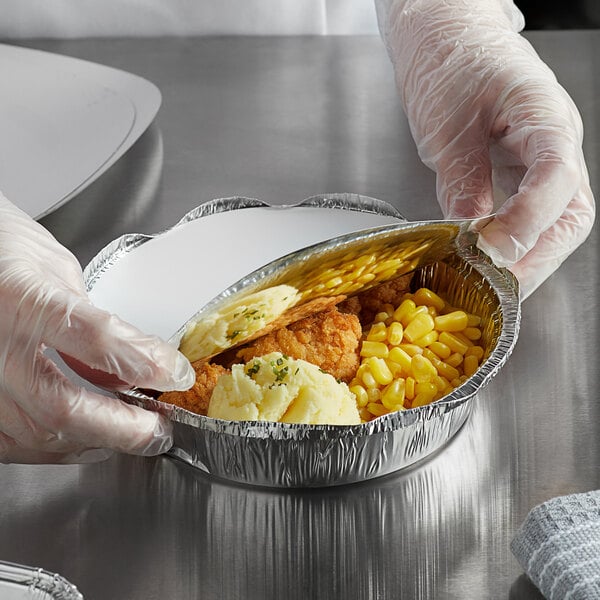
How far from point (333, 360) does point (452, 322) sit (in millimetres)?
148

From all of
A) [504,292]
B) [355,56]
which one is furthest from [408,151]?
[504,292]

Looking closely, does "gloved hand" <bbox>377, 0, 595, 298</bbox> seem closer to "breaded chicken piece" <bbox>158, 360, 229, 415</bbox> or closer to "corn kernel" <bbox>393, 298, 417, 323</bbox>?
"corn kernel" <bbox>393, 298, 417, 323</bbox>

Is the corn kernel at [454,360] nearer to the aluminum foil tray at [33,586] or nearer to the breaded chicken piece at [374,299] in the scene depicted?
the breaded chicken piece at [374,299]

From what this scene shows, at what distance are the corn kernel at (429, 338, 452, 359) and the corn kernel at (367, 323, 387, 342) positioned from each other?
0.19 ft

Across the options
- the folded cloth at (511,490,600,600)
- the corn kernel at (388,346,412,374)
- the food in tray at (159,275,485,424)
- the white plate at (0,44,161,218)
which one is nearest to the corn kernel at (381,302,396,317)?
the food in tray at (159,275,485,424)

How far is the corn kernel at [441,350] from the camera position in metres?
1.03

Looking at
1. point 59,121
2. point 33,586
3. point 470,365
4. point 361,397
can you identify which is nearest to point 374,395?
point 361,397

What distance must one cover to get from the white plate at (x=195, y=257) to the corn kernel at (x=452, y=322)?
0.73 ft

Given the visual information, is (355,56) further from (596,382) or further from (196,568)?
(196,568)

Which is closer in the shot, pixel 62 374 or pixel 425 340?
pixel 62 374

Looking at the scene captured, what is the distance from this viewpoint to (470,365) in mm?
1023

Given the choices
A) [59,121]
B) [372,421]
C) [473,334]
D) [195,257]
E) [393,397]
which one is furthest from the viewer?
[59,121]

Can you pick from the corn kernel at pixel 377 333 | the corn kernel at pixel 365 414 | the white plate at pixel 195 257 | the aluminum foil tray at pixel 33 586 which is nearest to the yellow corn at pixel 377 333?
the corn kernel at pixel 377 333

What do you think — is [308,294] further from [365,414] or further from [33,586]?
[33,586]
